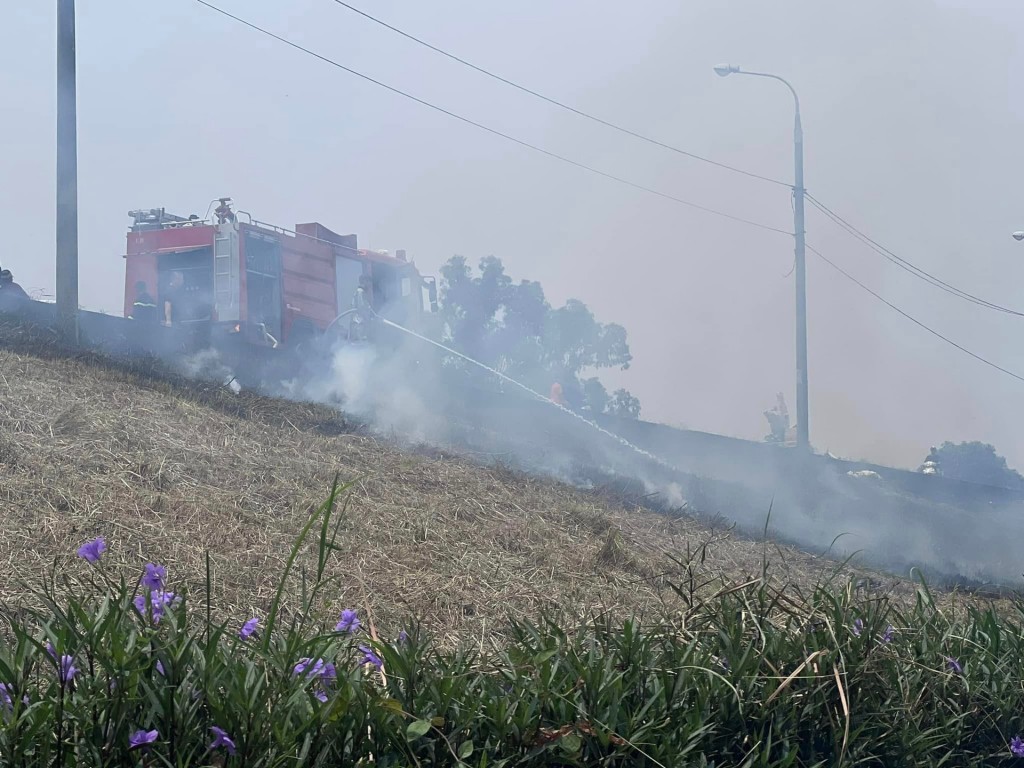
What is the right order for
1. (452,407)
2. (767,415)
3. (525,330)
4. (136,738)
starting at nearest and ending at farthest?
(136,738) → (452,407) → (767,415) → (525,330)

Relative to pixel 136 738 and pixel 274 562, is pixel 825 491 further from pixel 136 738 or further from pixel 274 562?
pixel 136 738

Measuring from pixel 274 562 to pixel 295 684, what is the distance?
3548 mm

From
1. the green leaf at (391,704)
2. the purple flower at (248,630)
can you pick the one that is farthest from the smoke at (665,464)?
the green leaf at (391,704)

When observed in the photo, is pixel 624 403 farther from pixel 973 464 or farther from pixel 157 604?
pixel 157 604

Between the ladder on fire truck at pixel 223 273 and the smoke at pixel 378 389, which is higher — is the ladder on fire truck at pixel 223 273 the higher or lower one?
the higher one

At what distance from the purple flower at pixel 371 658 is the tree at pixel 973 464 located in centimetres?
3214

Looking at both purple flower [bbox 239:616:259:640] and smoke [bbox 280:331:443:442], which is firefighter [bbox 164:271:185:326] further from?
purple flower [bbox 239:616:259:640]

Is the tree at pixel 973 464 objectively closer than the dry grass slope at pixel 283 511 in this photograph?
No

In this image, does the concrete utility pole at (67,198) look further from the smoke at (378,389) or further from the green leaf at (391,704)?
the green leaf at (391,704)

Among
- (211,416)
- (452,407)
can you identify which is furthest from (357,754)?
(452,407)

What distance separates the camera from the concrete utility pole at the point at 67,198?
10.5 m

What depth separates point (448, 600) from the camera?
228 inches

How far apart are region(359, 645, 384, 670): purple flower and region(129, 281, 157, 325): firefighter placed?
1675 cm

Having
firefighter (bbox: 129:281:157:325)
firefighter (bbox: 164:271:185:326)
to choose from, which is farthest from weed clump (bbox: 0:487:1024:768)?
firefighter (bbox: 164:271:185:326)
